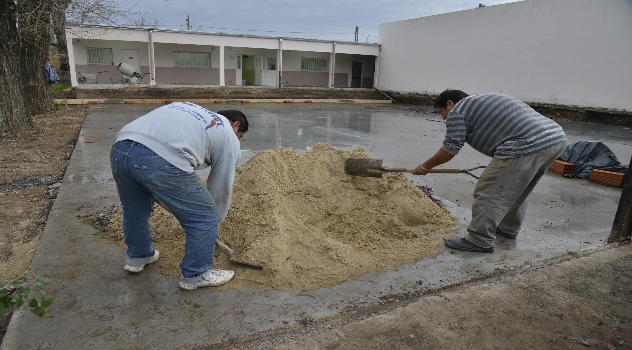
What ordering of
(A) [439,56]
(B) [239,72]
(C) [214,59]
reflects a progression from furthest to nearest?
(B) [239,72] < (C) [214,59] < (A) [439,56]

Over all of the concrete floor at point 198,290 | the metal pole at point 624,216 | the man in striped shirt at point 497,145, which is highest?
the man in striped shirt at point 497,145

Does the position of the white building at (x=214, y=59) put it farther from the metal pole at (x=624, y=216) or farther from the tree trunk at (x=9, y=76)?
the metal pole at (x=624, y=216)

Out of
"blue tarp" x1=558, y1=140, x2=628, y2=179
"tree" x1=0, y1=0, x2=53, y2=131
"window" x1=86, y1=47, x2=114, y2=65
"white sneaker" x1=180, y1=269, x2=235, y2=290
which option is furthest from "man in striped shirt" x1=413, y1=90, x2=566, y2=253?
"window" x1=86, y1=47, x2=114, y2=65

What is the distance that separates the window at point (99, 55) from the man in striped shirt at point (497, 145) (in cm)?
2317

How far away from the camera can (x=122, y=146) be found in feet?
7.68

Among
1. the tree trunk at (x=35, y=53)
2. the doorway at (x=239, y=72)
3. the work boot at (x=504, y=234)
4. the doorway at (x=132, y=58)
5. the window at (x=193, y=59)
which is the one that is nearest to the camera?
the work boot at (x=504, y=234)

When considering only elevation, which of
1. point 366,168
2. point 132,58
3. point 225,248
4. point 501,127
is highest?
point 132,58

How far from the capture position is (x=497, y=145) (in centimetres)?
333

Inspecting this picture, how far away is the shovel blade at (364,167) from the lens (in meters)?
4.06

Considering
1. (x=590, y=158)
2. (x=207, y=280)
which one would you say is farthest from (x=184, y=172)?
(x=590, y=158)

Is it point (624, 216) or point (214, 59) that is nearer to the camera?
point (624, 216)

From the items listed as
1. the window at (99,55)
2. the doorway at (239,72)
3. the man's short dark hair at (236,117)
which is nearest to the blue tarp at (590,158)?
the man's short dark hair at (236,117)

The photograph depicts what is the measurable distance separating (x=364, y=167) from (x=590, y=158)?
14.9 ft

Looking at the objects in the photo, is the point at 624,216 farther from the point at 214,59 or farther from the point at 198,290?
the point at 214,59
